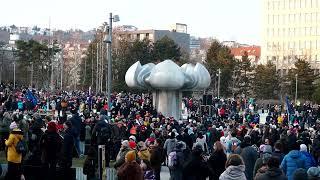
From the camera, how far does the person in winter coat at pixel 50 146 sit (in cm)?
1501

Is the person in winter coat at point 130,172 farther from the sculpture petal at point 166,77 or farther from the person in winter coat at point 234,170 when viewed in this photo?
the sculpture petal at point 166,77

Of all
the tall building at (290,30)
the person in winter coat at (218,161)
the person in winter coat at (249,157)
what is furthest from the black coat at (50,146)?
the tall building at (290,30)

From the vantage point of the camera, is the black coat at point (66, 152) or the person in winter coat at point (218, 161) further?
the black coat at point (66, 152)

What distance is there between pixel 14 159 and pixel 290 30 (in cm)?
10196

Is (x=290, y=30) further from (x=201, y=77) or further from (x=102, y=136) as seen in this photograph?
(x=102, y=136)

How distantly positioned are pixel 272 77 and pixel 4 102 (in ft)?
167

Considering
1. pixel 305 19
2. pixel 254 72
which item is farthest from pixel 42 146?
pixel 305 19

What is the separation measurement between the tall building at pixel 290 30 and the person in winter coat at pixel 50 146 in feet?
310

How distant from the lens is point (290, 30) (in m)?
112

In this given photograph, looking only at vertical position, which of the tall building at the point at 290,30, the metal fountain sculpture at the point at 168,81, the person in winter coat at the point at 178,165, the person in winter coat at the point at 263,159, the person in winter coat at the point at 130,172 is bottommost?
the person in winter coat at the point at 178,165

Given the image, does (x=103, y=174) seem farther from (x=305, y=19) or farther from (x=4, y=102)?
(x=305, y=19)

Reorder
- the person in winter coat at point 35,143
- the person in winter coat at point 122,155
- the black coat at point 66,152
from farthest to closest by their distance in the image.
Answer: the person in winter coat at point 35,143, the black coat at point 66,152, the person in winter coat at point 122,155

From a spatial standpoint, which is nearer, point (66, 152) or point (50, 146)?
point (50, 146)

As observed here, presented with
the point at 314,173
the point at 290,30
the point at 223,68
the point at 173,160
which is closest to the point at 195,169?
the point at 173,160
